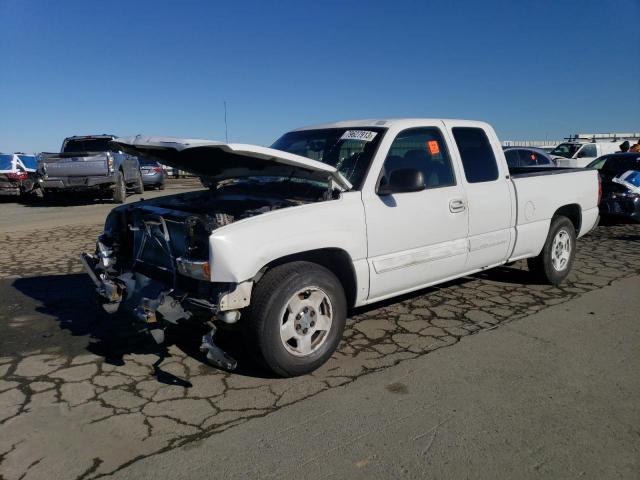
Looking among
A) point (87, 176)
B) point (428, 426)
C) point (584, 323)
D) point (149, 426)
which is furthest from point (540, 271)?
point (87, 176)

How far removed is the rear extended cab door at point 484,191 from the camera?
4789 millimetres

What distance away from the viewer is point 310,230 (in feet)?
11.7

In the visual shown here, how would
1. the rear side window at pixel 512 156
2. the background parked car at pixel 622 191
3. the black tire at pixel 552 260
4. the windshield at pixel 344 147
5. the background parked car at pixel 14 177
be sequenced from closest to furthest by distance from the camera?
the windshield at pixel 344 147
the black tire at pixel 552 260
the background parked car at pixel 622 191
the rear side window at pixel 512 156
the background parked car at pixel 14 177

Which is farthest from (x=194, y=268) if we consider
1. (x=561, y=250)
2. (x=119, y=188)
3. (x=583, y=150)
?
(x=583, y=150)

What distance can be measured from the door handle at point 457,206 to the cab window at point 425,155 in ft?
0.58

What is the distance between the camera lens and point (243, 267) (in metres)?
3.22

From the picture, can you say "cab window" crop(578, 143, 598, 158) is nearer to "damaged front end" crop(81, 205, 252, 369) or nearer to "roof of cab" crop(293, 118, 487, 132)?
"roof of cab" crop(293, 118, 487, 132)

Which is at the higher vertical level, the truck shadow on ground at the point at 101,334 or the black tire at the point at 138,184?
the black tire at the point at 138,184

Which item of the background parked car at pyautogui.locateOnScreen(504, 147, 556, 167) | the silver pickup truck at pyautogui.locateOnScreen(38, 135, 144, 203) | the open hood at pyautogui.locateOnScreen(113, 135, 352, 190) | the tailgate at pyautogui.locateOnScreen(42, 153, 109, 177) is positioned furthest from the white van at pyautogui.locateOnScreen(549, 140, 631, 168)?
the open hood at pyautogui.locateOnScreen(113, 135, 352, 190)

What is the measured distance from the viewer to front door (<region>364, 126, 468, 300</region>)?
159 inches

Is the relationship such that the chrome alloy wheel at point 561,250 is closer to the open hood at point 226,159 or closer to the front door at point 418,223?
the front door at point 418,223

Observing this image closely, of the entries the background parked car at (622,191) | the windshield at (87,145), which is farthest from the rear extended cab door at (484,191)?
the windshield at (87,145)

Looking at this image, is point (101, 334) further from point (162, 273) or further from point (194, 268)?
point (194, 268)

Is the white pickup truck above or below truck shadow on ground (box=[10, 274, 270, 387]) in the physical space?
above
